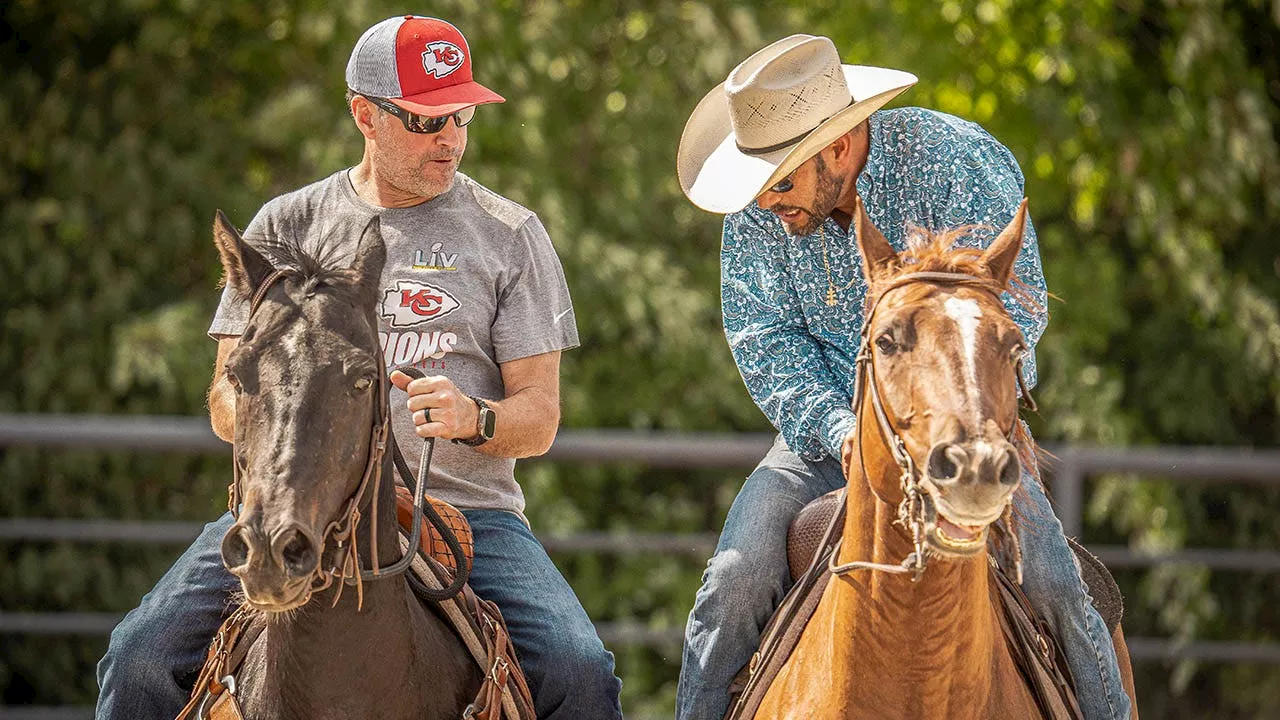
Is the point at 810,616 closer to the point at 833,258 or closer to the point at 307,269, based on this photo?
the point at 833,258

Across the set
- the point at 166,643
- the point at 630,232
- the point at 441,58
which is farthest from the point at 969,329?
the point at 630,232

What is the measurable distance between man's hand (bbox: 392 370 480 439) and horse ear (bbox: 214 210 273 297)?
368 millimetres

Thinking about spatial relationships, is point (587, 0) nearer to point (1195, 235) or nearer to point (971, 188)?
point (1195, 235)

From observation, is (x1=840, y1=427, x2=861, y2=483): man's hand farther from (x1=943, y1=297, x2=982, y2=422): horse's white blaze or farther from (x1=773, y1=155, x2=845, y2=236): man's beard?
(x1=773, y1=155, x2=845, y2=236): man's beard

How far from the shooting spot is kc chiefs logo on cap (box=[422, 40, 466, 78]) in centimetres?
377

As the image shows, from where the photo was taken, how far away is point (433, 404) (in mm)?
3297

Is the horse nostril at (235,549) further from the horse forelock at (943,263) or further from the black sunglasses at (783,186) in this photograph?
the black sunglasses at (783,186)

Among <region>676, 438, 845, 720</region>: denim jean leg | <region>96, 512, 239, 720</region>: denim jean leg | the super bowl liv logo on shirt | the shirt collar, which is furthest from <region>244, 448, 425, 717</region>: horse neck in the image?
the shirt collar

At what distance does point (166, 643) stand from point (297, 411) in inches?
39.0

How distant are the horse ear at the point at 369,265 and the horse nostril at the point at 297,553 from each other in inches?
21.5

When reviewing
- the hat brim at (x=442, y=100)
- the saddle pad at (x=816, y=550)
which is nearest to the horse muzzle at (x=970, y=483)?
the saddle pad at (x=816, y=550)

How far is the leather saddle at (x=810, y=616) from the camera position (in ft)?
11.4

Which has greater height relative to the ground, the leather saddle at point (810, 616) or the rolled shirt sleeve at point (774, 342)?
the rolled shirt sleeve at point (774, 342)

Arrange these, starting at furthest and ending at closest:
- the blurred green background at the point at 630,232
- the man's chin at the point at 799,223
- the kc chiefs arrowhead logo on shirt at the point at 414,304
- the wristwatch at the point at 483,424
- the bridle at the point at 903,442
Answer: the blurred green background at the point at 630,232 → the man's chin at the point at 799,223 → the kc chiefs arrowhead logo on shirt at the point at 414,304 → the wristwatch at the point at 483,424 → the bridle at the point at 903,442
